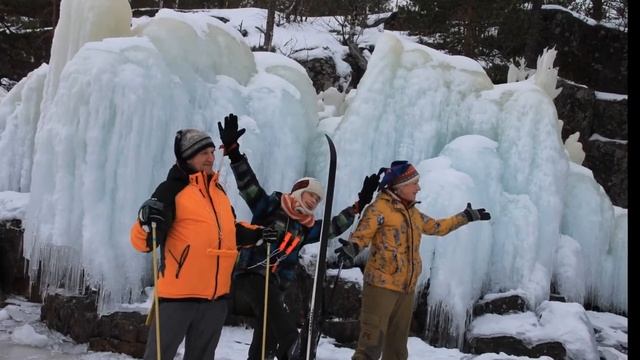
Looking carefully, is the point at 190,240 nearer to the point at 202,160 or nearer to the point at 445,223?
the point at 202,160

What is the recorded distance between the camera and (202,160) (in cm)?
291

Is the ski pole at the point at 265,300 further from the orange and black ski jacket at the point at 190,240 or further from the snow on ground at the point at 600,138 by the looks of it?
the snow on ground at the point at 600,138

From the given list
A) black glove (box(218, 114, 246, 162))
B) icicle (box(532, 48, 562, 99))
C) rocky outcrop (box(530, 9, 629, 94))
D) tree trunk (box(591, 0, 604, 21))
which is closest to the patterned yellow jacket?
black glove (box(218, 114, 246, 162))

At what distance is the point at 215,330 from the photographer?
116 inches

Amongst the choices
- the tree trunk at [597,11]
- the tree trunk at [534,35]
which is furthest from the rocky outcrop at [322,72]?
the tree trunk at [597,11]

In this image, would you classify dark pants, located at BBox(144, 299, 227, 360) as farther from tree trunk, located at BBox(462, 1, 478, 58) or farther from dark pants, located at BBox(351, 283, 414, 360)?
tree trunk, located at BBox(462, 1, 478, 58)

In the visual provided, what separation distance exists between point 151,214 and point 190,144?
44 centimetres

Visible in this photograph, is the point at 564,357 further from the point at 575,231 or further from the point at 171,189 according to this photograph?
the point at 171,189

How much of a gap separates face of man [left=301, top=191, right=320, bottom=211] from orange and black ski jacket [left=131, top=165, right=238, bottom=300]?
73 centimetres

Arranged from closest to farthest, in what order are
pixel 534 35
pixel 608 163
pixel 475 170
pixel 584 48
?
1. pixel 475 170
2. pixel 608 163
3. pixel 534 35
4. pixel 584 48

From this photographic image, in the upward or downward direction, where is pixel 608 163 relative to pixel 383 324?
upward

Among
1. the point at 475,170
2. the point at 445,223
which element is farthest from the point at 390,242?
the point at 475,170

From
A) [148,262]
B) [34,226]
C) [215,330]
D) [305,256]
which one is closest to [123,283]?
[148,262]
